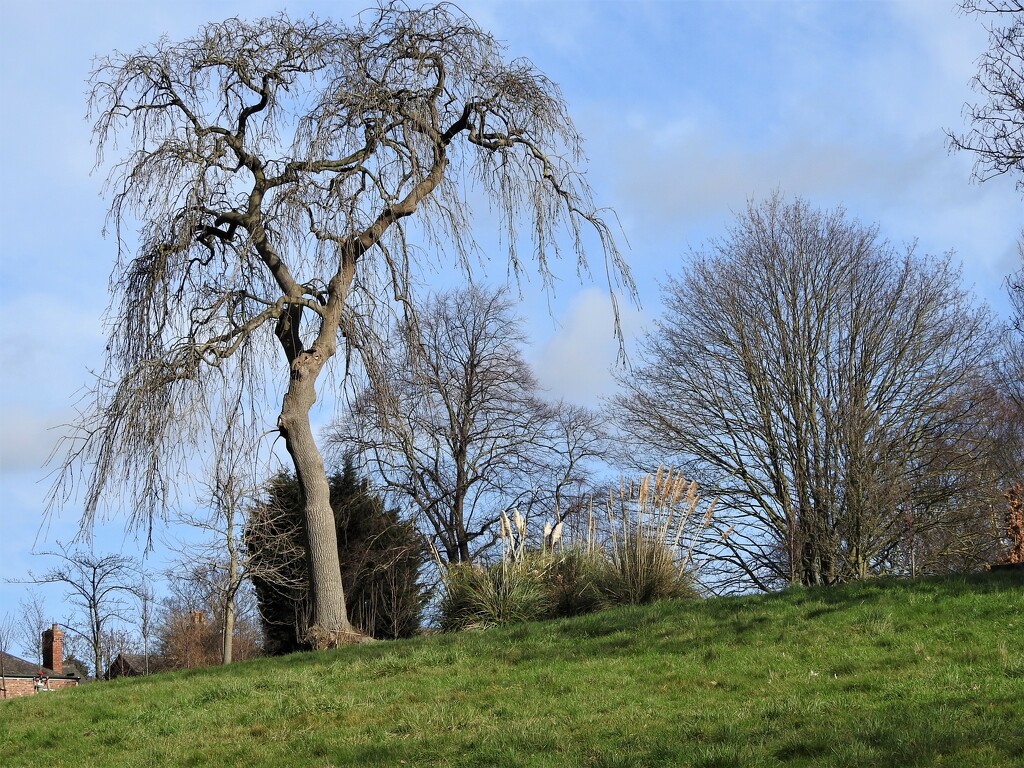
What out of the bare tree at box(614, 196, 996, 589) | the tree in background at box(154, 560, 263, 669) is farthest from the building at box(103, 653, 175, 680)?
the bare tree at box(614, 196, 996, 589)

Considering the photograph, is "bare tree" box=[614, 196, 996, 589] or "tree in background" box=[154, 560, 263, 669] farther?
"tree in background" box=[154, 560, 263, 669]

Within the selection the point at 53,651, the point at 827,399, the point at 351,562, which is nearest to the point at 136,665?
the point at 53,651

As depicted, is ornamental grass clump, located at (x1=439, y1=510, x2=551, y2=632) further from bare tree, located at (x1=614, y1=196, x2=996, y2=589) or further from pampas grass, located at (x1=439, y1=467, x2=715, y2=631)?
bare tree, located at (x1=614, y1=196, x2=996, y2=589)

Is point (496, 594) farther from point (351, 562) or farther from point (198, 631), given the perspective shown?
point (198, 631)

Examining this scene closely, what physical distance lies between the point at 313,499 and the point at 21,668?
132ft

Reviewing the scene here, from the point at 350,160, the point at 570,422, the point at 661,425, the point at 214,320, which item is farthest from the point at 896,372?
the point at 214,320

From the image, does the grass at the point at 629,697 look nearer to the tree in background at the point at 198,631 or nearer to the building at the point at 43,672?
the tree in background at the point at 198,631

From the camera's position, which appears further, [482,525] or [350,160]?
[482,525]

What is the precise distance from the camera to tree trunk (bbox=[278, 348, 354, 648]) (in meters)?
11.2

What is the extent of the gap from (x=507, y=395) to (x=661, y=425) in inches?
270

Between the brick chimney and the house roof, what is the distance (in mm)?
434

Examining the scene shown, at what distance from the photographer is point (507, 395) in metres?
27.5

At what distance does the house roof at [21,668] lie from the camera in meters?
41.6

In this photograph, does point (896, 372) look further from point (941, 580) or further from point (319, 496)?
point (319, 496)
